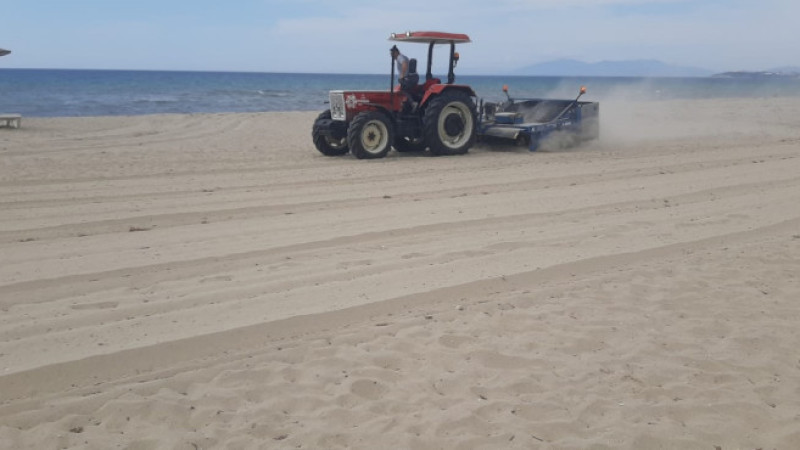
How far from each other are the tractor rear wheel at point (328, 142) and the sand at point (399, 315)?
116 inches

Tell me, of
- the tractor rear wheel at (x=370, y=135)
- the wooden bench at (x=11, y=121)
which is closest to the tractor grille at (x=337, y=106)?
the tractor rear wheel at (x=370, y=135)

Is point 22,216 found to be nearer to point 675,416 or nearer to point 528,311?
point 528,311

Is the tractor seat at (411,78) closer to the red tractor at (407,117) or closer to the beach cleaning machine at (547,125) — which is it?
the red tractor at (407,117)

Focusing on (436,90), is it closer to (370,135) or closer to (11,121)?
(370,135)

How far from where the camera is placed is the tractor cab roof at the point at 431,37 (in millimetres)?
11516

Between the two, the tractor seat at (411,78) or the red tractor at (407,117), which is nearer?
the red tractor at (407,117)

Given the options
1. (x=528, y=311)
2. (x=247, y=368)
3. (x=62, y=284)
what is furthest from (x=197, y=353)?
(x=528, y=311)

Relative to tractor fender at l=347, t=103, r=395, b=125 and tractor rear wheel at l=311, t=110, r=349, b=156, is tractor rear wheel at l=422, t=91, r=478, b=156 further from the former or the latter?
tractor rear wheel at l=311, t=110, r=349, b=156

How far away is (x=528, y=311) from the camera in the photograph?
4.48 meters

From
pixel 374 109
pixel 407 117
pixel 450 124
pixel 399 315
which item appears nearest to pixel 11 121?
pixel 374 109

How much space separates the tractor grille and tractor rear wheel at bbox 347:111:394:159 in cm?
34

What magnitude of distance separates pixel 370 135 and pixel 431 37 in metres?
1.89

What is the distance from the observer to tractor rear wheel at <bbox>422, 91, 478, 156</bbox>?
11641mm

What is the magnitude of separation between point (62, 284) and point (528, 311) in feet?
10.2
